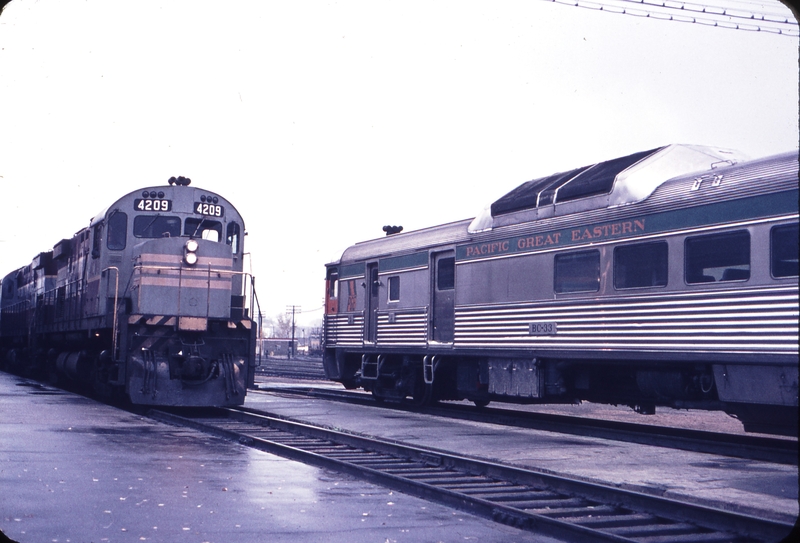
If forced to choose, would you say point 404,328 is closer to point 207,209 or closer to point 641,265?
point 207,209

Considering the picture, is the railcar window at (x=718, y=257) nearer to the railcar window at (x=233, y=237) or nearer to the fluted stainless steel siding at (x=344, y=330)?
the railcar window at (x=233, y=237)

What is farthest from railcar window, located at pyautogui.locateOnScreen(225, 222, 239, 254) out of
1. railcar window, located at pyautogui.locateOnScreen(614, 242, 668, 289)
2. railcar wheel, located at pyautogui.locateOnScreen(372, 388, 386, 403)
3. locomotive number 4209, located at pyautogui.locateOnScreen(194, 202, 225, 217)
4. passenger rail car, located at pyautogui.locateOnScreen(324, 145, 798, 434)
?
railcar window, located at pyautogui.locateOnScreen(614, 242, 668, 289)

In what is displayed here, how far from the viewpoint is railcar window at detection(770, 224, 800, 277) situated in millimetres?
10109

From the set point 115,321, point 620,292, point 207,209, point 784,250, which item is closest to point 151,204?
point 207,209

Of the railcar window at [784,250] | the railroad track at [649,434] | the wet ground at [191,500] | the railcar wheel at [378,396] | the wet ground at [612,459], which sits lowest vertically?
the wet ground at [191,500]

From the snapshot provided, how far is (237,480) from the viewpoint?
863 cm

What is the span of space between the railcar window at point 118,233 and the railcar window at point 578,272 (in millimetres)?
8859

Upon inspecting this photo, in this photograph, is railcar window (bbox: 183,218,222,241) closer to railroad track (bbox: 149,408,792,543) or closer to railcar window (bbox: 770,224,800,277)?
railroad track (bbox: 149,408,792,543)

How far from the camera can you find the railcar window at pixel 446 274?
56.3ft

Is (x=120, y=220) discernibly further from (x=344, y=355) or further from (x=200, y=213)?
(x=344, y=355)

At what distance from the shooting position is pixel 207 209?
17.2m

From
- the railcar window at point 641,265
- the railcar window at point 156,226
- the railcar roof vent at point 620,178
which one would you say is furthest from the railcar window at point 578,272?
the railcar window at point 156,226

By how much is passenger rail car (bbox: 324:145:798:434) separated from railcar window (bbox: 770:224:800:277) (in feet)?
0.05

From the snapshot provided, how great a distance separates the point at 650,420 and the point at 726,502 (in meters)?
10.3
